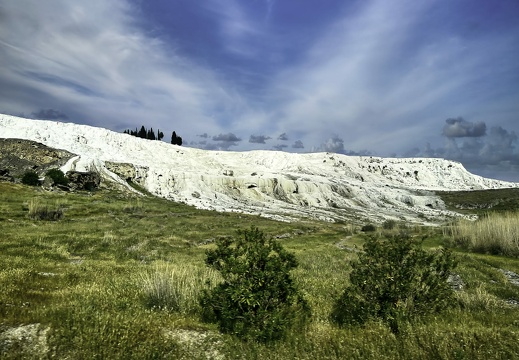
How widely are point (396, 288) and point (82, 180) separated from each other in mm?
72005

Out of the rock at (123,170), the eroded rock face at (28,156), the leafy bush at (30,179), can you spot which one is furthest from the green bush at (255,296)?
the rock at (123,170)

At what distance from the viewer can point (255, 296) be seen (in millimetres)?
8031

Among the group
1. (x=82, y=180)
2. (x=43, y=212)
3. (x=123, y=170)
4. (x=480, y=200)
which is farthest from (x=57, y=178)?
(x=480, y=200)

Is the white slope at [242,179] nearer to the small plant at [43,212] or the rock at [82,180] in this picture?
the rock at [82,180]

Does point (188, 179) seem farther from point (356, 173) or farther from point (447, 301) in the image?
point (447, 301)

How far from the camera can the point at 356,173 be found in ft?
417

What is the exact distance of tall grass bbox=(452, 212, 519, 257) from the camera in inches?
1028

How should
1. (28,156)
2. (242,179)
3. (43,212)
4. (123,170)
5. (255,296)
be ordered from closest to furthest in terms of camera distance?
(255,296) < (43,212) < (28,156) < (123,170) < (242,179)

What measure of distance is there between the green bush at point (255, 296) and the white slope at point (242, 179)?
5586cm

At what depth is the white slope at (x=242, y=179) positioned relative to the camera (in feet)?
261

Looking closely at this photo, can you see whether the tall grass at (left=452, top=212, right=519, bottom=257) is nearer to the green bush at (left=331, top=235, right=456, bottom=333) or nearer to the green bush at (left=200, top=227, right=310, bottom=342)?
the green bush at (left=331, top=235, right=456, bottom=333)

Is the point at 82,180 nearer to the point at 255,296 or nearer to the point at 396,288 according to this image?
the point at 255,296

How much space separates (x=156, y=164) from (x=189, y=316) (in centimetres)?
9730

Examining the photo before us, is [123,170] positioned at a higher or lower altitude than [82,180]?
higher
